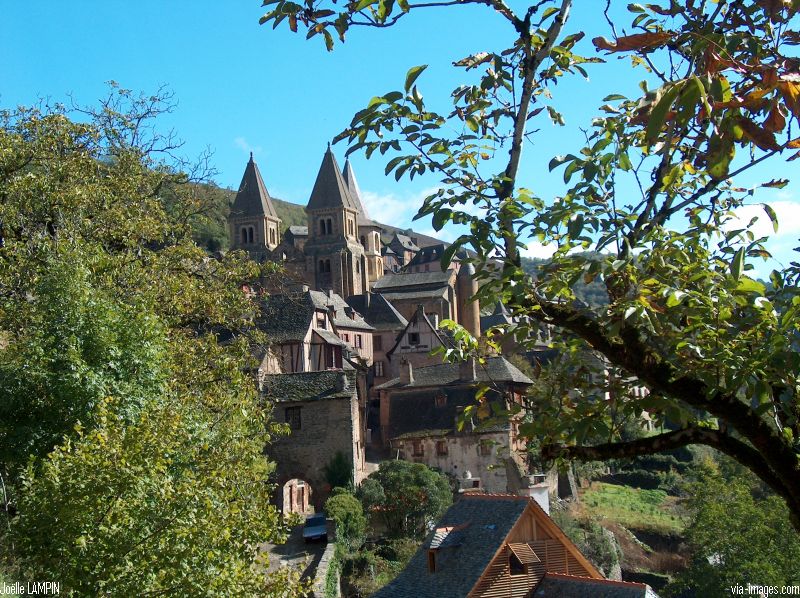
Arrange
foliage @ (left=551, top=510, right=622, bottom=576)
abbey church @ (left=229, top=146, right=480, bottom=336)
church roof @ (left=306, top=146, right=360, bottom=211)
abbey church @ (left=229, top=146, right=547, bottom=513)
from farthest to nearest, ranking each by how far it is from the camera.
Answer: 1. church roof @ (left=306, top=146, right=360, bottom=211)
2. abbey church @ (left=229, top=146, right=480, bottom=336)
3. abbey church @ (left=229, top=146, right=547, bottom=513)
4. foliage @ (left=551, top=510, right=622, bottom=576)

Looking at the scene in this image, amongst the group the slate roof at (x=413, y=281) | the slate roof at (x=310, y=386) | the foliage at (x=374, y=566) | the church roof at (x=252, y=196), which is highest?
the church roof at (x=252, y=196)

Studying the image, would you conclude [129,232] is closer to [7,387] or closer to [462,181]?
[7,387]

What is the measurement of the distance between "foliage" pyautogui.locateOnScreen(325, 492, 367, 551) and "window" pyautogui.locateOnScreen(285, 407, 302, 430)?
520 centimetres

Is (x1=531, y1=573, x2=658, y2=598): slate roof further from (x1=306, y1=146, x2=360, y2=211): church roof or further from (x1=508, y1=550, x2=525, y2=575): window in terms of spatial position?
(x1=306, y1=146, x2=360, y2=211): church roof

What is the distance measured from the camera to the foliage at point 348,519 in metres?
31.2

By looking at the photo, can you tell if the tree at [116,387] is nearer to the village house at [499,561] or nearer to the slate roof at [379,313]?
the village house at [499,561]

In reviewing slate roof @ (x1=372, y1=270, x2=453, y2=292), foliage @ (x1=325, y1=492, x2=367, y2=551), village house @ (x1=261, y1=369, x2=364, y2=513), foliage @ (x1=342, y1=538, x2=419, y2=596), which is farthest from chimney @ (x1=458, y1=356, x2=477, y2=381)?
slate roof @ (x1=372, y1=270, x2=453, y2=292)

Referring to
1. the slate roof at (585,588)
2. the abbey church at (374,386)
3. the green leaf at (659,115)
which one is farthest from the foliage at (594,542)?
the green leaf at (659,115)

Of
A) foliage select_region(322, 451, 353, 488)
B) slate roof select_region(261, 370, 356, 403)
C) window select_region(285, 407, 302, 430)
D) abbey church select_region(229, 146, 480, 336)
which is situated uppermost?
abbey church select_region(229, 146, 480, 336)

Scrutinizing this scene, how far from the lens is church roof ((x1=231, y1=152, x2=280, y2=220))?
321 ft

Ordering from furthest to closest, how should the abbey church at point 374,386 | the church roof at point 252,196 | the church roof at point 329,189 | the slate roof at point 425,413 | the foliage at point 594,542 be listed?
the church roof at point 252,196, the church roof at point 329,189, the slate roof at point 425,413, the abbey church at point 374,386, the foliage at point 594,542

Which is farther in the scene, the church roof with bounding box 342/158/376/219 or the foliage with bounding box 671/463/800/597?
the church roof with bounding box 342/158/376/219

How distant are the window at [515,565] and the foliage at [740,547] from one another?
9.13m

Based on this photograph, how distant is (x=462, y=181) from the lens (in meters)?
4.88
